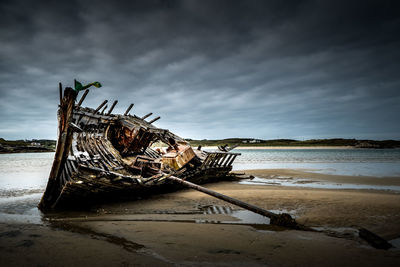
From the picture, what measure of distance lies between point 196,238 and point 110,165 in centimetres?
539

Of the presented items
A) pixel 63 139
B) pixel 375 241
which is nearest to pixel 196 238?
pixel 375 241

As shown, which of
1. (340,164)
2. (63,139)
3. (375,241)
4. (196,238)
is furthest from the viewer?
(340,164)

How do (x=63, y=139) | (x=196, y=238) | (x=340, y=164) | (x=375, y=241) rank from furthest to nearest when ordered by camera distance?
(x=340, y=164) → (x=63, y=139) → (x=196, y=238) → (x=375, y=241)

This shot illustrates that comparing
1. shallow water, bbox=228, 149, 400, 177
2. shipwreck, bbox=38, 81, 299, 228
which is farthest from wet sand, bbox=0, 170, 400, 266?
shallow water, bbox=228, 149, 400, 177

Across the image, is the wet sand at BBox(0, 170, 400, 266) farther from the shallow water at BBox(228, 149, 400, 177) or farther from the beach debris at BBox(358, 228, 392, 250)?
the shallow water at BBox(228, 149, 400, 177)

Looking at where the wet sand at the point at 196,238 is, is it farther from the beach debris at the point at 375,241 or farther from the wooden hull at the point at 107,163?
the wooden hull at the point at 107,163

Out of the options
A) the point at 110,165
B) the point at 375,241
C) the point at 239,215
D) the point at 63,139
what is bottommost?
the point at 239,215

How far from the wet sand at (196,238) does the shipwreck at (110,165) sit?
63cm

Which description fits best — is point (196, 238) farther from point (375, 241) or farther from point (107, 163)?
point (107, 163)

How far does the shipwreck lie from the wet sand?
24.7 inches

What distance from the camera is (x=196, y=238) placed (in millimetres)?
4086

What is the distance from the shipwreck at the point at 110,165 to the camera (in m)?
6.00

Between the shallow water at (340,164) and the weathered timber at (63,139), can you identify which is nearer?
the weathered timber at (63,139)

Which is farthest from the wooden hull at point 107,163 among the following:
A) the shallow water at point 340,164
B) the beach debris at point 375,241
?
the shallow water at point 340,164
